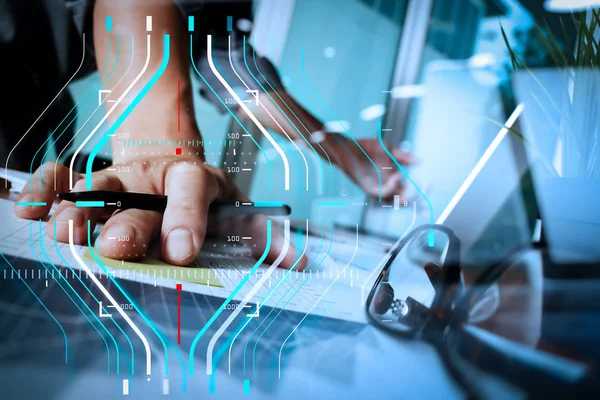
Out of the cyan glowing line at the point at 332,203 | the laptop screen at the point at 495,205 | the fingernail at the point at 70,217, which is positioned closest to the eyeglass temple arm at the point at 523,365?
the laptop screen at the point at 495,205

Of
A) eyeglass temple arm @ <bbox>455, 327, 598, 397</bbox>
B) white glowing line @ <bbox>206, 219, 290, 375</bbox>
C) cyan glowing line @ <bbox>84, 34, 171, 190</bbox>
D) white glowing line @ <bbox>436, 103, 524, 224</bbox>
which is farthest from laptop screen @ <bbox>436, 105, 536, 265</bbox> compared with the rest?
cyan glowing line @ <bbox>84, 34, 171, 190</bbox>

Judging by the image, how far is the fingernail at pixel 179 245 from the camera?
1.68 feet

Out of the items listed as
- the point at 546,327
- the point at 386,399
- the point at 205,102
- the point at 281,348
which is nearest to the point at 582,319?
the point at 546,327

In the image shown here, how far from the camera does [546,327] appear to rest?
0.51 metres

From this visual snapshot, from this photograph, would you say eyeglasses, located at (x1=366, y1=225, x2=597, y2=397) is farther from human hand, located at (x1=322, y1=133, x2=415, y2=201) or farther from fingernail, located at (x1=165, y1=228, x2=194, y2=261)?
fingernail, located at (x1=165, y1=228, x2=194, y2=261)

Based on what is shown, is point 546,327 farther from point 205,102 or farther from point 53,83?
point 53,83

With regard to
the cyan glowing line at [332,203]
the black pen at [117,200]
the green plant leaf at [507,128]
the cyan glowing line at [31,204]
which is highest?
the green plant leaf at [507,128]

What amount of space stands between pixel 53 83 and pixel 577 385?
0.71 meters

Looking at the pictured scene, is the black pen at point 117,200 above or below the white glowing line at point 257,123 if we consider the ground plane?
below

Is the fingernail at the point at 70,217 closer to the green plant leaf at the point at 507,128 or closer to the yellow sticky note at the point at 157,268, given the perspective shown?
the yellow sticky note at the point at 157,268

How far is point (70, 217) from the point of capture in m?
0.50

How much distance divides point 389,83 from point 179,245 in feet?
1.12

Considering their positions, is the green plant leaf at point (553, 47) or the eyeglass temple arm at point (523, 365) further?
the green plant leaf at point (553, 47)

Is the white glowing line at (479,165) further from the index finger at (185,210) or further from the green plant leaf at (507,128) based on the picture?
the index finger at (185,210)
